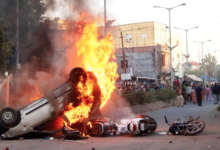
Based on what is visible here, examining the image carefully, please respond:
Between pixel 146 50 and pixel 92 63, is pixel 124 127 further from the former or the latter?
pixel 146 50

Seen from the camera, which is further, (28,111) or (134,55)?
(134,55)

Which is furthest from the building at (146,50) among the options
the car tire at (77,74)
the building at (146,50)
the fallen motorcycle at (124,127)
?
the car tire at (77,74)

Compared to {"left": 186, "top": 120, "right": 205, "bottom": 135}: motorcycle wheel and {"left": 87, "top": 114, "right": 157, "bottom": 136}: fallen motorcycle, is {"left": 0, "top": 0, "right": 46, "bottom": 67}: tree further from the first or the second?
{"left": 186, "top": 120, "right": 205, "bottom": 135}: motorcycle wheel

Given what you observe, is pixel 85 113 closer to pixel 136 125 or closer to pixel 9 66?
pixel 136 125

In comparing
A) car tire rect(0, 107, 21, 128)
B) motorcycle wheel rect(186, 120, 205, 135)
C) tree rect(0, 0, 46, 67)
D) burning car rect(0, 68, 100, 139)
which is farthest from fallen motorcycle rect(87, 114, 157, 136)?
tree rect(0, 0, 46, 67)

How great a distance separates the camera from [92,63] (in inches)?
421

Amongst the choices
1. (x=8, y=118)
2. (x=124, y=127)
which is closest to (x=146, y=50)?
(x=124, y=127)

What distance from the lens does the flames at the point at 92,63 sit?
981cm

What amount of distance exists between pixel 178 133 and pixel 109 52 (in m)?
3.93

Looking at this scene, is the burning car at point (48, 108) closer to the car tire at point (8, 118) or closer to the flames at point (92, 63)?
the car tire at point (8, 118)

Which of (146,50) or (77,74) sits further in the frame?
(146,50)

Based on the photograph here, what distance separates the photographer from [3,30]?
1588cm

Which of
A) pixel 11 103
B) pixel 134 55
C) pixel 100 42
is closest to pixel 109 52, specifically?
pixel 100 42

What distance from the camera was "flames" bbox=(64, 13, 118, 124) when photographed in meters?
9.81
